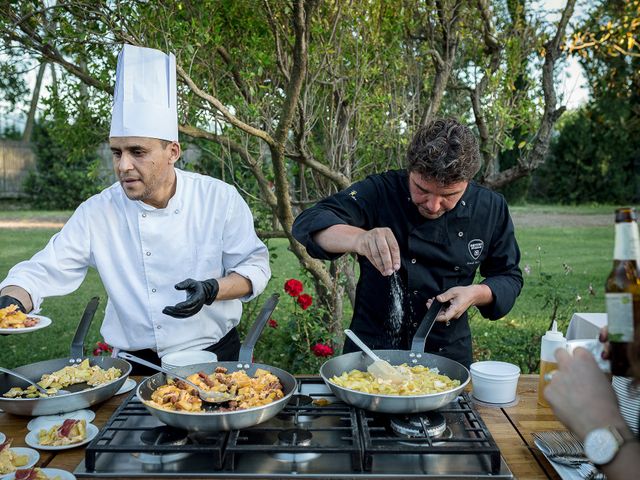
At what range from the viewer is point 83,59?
389 cm

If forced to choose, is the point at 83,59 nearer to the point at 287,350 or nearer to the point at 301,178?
the point at 301,178

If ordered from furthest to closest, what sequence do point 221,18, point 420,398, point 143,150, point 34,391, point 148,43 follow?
point 221,18 → point 148,43 → point 143,150 → point 34,391 → point 420,398

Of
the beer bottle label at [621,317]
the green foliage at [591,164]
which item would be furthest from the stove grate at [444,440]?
the green foliage at [591,164]

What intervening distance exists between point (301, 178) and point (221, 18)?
4.58ft

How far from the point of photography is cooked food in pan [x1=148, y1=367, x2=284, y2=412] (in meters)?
1.67

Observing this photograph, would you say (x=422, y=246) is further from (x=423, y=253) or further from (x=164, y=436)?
(x=164, y=436)

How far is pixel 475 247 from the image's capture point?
8.82ft

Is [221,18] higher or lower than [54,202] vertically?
higher

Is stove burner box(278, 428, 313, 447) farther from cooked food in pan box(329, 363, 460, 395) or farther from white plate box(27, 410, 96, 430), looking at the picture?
white plate box(27, 410, 96, 430)

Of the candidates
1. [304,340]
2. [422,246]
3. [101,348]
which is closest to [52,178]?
[101,348]

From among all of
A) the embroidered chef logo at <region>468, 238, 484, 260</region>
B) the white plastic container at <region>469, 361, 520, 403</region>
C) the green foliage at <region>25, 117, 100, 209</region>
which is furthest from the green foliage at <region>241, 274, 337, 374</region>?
the green foliage at <region>25, 117, 100, 209</region>

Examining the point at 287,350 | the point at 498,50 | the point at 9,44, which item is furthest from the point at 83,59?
the point at 498,50

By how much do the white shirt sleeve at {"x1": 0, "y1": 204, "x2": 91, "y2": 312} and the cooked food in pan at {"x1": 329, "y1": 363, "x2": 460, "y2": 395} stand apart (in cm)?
140

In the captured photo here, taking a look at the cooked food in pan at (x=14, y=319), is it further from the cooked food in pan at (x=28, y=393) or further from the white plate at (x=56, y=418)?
the white plate at (x=56, y=418)
